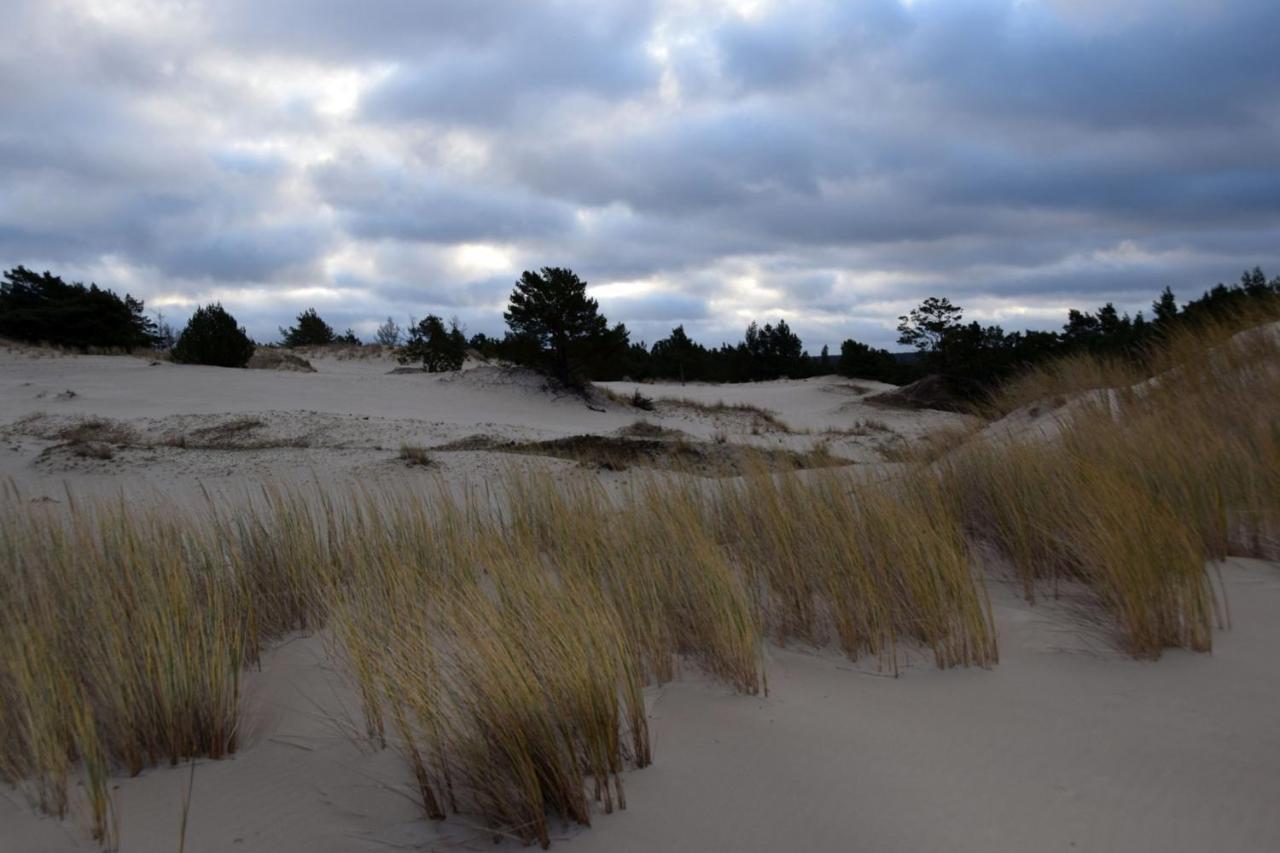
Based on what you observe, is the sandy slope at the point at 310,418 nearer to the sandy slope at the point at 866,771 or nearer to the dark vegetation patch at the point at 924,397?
the dark vegetation patch at the point at 924,397

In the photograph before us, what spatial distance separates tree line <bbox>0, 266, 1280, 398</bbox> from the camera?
19.4 m

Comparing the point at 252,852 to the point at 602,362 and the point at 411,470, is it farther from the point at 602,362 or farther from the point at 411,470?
the point at 602,362

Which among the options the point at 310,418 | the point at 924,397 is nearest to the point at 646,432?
the point at 310,418

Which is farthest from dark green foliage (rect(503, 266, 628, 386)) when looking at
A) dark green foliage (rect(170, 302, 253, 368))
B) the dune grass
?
the dune grass

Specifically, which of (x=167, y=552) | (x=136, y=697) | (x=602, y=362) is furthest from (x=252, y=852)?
(x=602, y=362)

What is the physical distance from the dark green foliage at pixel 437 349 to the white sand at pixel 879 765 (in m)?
22.9

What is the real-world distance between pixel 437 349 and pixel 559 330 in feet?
23.6

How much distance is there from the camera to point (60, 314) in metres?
27.5

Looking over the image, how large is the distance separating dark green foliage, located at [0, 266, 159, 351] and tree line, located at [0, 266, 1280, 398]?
37mm

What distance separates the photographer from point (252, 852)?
206 cm

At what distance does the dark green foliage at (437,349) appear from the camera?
26.0 metres

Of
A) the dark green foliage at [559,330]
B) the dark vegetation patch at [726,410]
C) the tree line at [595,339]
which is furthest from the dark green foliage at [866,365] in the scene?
the dark green foliage at [559,330]

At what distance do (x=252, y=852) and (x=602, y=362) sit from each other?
19.4m

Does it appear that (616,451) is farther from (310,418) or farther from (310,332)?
(310,332)
